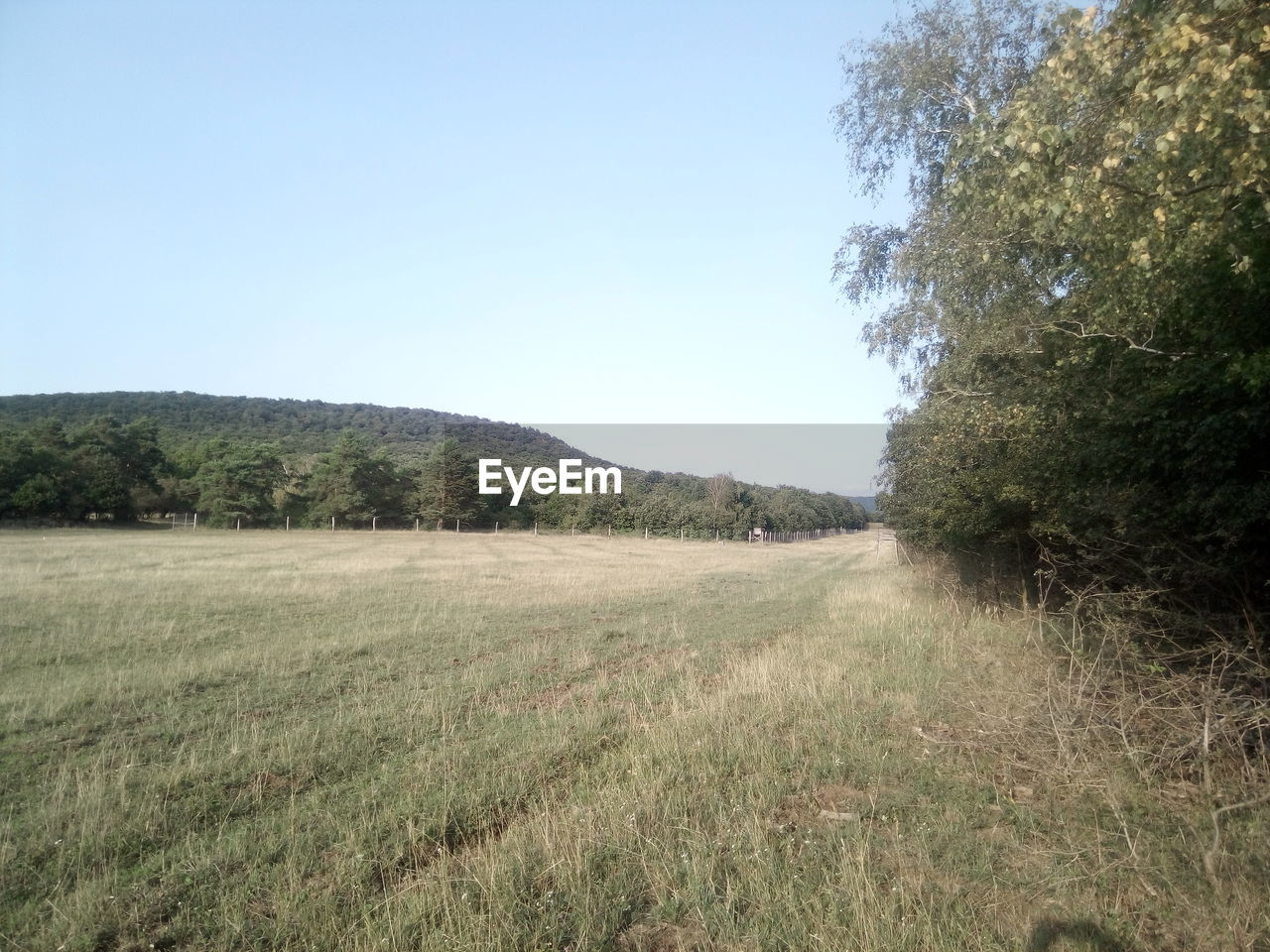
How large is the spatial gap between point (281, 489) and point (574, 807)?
6346cm

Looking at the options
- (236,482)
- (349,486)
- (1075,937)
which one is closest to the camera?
(1075,937)

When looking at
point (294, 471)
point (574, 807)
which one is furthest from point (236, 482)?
point (574, 807)

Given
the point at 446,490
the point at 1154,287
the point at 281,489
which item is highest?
the point at 1154,287

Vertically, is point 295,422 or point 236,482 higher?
point 295,422

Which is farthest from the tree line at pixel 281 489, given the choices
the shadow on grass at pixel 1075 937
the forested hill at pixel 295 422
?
the shadow on grass at pixel 1075 937

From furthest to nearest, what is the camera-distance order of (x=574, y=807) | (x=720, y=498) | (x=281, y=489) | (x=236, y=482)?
(x=720, y=498) < (x=281, y=489) < (x=236, y=482) < (x=574, y=807)

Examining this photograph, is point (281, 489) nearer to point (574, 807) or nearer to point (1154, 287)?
point (574, 807)

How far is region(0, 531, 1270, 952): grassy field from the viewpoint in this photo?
377 centimetres

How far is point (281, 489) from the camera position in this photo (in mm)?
61719

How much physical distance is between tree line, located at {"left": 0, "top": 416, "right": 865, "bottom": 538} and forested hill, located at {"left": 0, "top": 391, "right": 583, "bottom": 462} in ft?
9.93

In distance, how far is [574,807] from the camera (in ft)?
17.0

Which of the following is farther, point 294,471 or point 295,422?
point 295,422

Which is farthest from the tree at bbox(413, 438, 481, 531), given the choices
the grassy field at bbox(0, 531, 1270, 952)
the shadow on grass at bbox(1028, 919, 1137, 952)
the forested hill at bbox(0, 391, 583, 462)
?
the shadow on grass at bbox(1028, 919, 1137, 952)

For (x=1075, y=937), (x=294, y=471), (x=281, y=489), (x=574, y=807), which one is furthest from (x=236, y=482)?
(x=1075, y=937)
